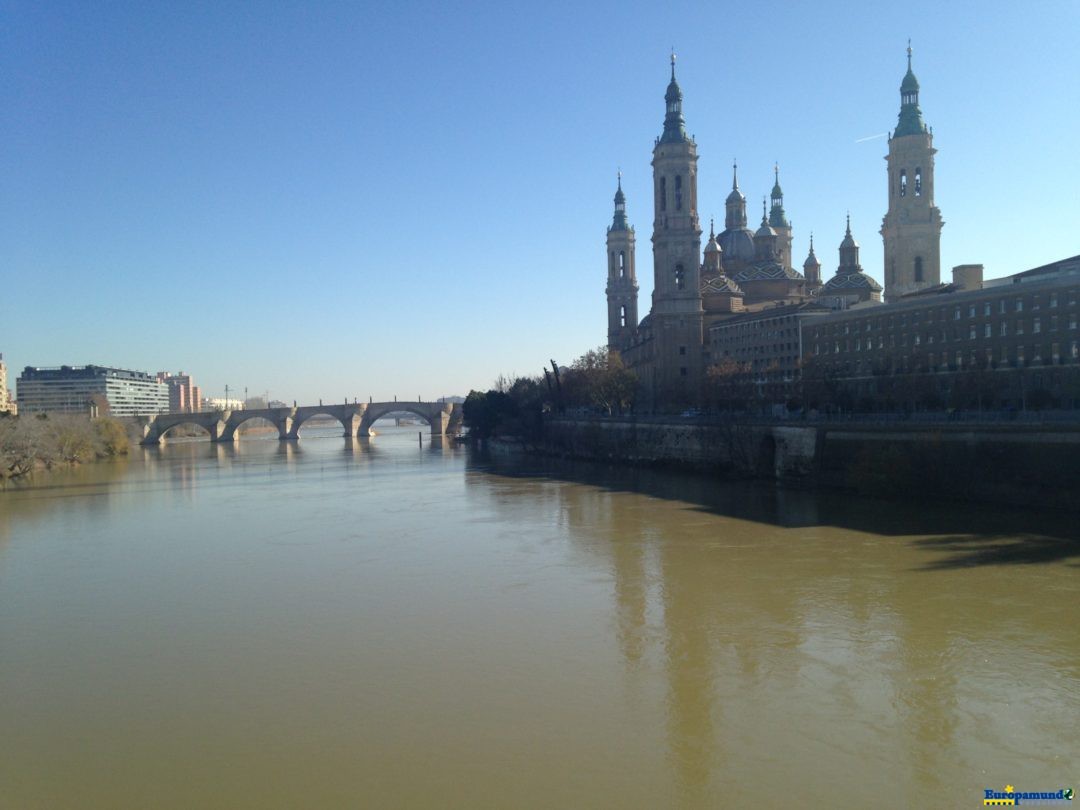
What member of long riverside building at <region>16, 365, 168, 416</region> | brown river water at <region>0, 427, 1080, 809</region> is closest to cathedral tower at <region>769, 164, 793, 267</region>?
brown river water at <region>0, 427, 1080, 809</region>

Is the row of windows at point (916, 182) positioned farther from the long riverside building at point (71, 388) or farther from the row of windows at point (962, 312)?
the long riverside building at point (71, 388)

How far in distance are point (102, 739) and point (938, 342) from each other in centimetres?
3634

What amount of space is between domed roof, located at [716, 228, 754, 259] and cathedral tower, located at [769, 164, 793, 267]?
3832mm

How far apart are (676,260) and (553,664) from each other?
46287 millimetres

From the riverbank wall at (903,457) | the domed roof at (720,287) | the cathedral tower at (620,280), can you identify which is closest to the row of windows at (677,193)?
the domed roof at (720,287)

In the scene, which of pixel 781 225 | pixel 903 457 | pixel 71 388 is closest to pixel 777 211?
pixel 781 225

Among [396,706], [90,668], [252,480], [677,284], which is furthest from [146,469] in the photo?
[396,706]

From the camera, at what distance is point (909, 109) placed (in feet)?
180

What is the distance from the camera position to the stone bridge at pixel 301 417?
3330 inches

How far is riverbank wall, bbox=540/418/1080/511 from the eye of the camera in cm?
2252

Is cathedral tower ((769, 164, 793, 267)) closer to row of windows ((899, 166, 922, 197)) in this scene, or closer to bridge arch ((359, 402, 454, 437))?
row of windows ((899, 166, 922, 197))

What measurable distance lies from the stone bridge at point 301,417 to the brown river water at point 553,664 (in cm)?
6392

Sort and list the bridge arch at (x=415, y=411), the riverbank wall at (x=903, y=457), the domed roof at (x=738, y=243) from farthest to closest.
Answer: the bridge arch at (x=415, y=411)
the domed roof at (x=738, y=243)
the riverbank wall at (x=903, y=457)

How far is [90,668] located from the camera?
40.6 feet
